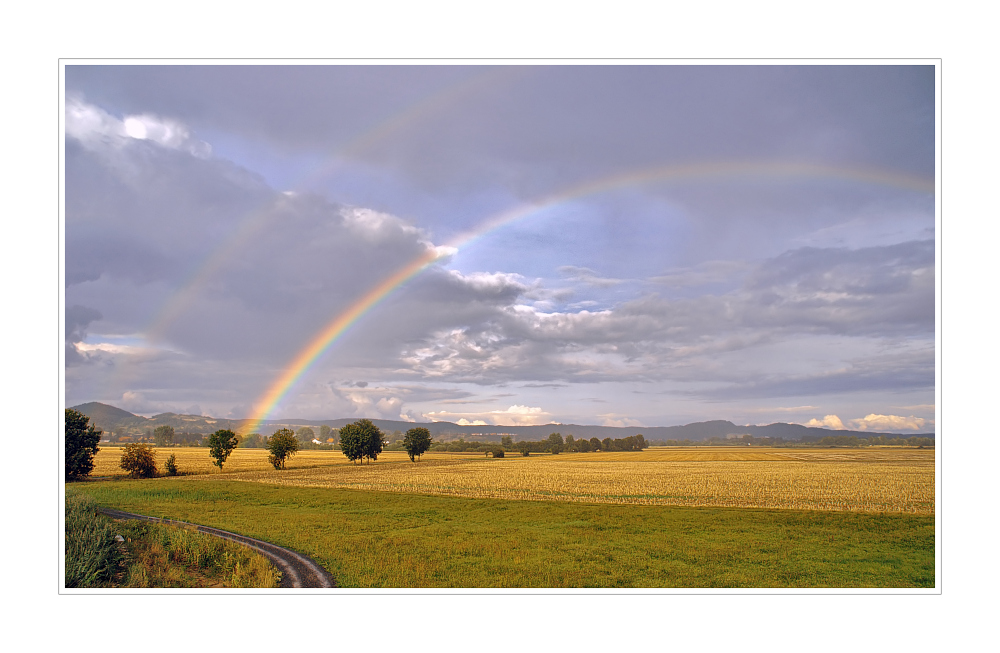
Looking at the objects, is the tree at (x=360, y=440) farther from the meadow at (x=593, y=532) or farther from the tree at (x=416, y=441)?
the meadow at (x=593, y=532)

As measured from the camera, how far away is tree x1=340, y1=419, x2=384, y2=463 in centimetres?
11312

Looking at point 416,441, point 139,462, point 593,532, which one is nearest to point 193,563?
point 593,532

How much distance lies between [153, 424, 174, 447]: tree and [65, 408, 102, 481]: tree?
69.9 metres

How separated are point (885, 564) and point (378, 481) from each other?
5430 cm

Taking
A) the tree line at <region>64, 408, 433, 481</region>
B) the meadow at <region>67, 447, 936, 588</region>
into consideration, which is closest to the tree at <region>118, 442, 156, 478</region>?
the tree line at <region>64, 408, 433, 481</region>

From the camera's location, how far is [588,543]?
24578mm

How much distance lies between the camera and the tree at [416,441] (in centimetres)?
12462

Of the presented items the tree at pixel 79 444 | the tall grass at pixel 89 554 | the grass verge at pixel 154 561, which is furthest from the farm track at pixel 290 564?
the tree at pixel 79 444

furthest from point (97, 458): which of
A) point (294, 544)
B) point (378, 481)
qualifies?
point (294, 544)

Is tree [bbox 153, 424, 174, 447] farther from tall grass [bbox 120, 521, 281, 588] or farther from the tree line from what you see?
tall grass [bbox 120, 521, 281, 588]

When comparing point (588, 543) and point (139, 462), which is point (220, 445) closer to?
point (139, 462)

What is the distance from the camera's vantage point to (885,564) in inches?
849

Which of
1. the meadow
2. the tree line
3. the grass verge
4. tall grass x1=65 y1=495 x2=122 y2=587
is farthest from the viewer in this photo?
the tree line
